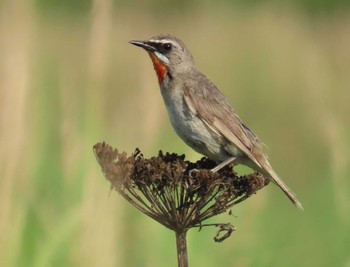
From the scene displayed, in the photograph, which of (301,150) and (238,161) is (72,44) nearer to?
(301,150)

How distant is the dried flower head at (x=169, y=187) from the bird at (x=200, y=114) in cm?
87

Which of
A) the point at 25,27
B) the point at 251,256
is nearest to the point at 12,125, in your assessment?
the point at 25,27

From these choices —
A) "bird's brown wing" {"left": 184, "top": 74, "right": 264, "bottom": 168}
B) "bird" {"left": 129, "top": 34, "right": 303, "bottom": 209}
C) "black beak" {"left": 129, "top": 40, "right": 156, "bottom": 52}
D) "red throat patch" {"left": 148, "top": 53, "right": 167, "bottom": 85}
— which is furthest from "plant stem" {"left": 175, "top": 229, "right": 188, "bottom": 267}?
"red throat patch" {"left": 148, "top": 53, "right": 167, "bottom": 85}

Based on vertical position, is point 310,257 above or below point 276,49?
below

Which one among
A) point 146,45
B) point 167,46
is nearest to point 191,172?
point 146,45

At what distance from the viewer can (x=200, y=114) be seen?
21.3ft

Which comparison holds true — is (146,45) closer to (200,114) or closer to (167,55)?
(167,55)

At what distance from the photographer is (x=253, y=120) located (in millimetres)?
13609

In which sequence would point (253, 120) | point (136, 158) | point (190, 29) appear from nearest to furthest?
point (136, 158) < point (253, 120) < point (190, 29)

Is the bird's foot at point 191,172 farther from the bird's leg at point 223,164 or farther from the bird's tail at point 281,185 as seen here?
the bird's tail at point 281,185

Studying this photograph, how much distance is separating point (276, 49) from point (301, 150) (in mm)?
3401

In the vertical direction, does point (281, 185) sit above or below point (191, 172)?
below

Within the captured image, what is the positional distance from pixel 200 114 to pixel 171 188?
134 centimetres

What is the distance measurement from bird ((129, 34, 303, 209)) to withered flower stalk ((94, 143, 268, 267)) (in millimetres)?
862
